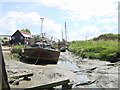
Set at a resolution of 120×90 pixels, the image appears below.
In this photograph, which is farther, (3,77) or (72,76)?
(72,76)

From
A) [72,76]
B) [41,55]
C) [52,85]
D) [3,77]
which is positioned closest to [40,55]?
[41,55]

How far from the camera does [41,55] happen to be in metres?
29.6

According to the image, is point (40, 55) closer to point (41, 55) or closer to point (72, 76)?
point (41, 55)

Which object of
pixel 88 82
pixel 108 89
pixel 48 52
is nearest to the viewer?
pixel 108 89

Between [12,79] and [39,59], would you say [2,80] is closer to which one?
[12,79]

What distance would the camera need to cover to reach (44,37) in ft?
120

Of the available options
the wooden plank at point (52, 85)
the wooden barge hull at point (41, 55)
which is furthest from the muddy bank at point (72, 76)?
the wooden barge hull at point (41, 55)

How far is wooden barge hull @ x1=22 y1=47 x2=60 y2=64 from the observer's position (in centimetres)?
2953

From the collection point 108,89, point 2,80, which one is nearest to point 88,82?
point 108,89

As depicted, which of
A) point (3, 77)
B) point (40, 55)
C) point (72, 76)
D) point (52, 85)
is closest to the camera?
point (3, 77)

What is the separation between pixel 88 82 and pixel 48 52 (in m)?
13.2

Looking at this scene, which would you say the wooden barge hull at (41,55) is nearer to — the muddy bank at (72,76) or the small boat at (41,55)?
the small boat at (41,55)

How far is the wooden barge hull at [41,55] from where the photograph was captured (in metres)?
29.5

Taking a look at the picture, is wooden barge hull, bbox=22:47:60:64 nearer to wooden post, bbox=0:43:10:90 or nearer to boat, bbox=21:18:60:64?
boat, bbox=21:18:60:64
